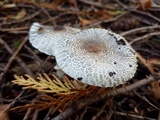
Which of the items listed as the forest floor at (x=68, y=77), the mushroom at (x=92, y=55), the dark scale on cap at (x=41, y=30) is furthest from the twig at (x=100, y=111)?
the dark scale on cap at (x=41, y=30)

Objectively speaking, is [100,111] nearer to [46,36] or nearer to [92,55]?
[92,55]

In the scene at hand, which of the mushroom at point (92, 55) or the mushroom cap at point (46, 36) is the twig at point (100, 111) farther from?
the mushroom cap at point (46, 36)

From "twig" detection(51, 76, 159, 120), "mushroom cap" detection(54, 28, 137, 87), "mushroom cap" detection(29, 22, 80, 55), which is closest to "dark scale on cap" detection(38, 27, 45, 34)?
"mushroom cap" detection(29, 22, 80, 55)

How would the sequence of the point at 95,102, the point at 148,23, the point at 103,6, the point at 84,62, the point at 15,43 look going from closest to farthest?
the point at 84,62 < the point at 95,102 < the point at 15,43 < the point at 148,23 < the point at 103,6

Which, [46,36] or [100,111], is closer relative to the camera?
[100,111]

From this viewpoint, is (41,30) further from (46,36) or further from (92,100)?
(92,100)

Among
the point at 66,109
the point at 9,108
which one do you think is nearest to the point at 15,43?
the point at 9,108

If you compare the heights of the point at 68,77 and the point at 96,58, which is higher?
the point at 96,58

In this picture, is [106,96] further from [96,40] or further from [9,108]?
[9,108]

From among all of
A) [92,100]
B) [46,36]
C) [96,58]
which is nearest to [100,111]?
[92,100]
